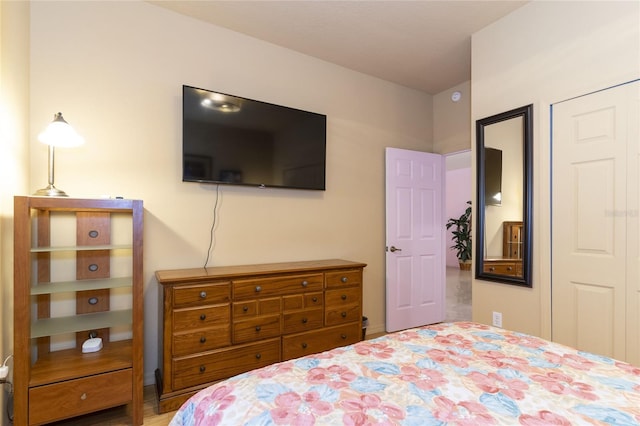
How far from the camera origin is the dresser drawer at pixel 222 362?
2.11 m

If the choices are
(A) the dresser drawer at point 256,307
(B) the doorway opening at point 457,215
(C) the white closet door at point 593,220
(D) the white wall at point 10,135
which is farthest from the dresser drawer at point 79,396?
(B) the doorway opening at point 457,215

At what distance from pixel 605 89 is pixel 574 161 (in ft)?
1.51

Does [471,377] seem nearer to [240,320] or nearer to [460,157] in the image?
[240,320]

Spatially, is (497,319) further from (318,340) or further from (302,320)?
(302,320)

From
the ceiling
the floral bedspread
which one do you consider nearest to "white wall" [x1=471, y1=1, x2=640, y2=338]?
the ceiling

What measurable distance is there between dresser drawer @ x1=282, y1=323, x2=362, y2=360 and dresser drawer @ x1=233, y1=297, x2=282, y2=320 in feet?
0.86

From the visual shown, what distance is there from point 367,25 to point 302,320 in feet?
8.14

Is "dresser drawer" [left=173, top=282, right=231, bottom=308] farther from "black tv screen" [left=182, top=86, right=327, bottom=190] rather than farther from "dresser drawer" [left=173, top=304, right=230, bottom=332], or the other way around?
"black tv screen" [left=182, top=86, right=327, bottom=190]

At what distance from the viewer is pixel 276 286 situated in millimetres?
2457

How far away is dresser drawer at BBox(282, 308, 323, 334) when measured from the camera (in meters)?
2.50

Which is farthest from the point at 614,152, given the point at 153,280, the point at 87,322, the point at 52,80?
the point at 52,80

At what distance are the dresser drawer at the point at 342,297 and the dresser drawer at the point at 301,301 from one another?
0.29 ft

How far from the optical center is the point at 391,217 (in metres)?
3.65

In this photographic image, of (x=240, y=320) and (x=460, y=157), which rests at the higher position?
(x=460, y=157)
